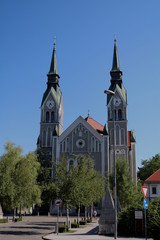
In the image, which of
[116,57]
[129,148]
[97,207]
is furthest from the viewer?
[116,57]

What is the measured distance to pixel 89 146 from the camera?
59281mm

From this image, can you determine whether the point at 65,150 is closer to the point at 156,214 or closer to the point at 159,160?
the point at 159,160

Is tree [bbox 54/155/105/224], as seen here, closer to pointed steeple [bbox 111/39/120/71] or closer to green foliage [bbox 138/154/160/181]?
pointed steeple [bbox 111/39/120/71]

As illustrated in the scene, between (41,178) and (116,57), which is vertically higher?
Answer: (116,57)

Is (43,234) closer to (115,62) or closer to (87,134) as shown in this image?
(87,134)

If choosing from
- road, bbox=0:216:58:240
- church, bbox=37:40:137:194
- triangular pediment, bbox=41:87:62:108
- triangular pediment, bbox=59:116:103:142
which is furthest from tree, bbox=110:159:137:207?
triangular pediment, bbox=41:87:62:108

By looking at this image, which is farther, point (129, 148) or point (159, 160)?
point (159, 160)

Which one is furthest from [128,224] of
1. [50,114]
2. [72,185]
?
[50,114]

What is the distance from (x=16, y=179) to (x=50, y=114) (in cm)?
3047

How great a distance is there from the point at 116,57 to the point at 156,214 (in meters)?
55.9

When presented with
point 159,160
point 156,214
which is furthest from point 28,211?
point 156,214

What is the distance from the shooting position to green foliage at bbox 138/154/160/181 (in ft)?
251

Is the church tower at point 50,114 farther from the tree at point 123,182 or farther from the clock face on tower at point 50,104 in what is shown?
the tree at point 123,182

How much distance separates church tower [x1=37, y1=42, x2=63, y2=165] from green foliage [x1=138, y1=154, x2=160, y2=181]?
92.6ft
